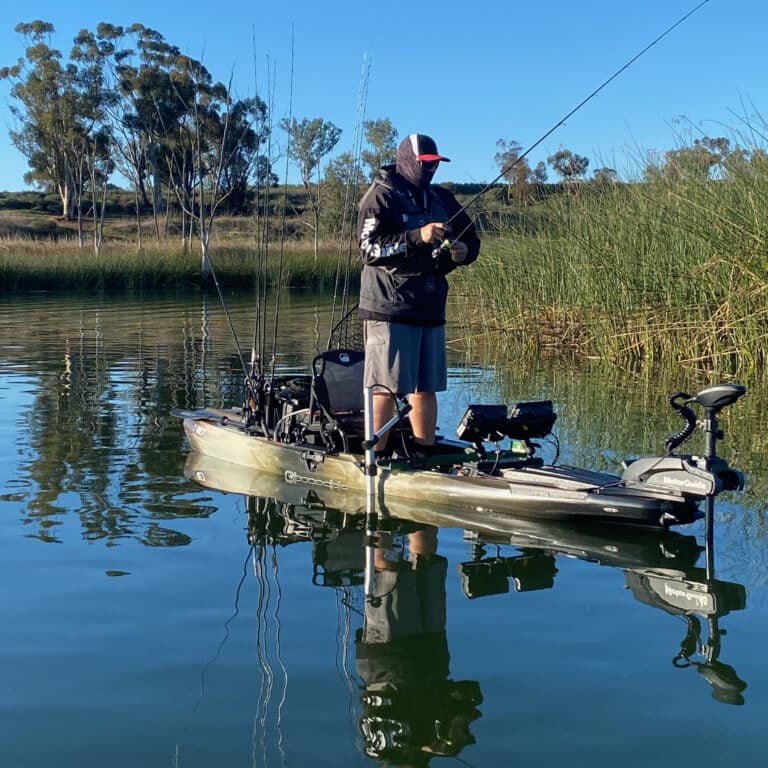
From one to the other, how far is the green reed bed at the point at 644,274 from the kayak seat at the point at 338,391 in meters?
4.38

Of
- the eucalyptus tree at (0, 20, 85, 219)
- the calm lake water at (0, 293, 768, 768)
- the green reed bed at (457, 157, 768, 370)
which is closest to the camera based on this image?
the calm lake water at (0, 293, 768, 768)

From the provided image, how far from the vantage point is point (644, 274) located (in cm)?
1136

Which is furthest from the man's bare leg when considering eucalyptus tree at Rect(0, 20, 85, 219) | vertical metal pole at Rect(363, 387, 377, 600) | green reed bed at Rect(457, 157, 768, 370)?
eucalyptus tree at Rect(0, 20, 85, 219)

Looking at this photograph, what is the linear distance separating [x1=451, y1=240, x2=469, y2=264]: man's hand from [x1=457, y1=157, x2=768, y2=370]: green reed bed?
14.1ft

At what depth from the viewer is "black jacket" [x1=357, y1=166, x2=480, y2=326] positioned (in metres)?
5.96

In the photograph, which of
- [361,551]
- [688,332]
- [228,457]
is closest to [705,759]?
[361,551]

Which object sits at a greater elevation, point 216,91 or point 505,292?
point 216,91

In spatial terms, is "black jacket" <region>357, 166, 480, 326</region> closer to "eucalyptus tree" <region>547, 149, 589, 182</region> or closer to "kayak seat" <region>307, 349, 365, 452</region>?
"kayak seat" <region>307, 349, 365, 452</region>

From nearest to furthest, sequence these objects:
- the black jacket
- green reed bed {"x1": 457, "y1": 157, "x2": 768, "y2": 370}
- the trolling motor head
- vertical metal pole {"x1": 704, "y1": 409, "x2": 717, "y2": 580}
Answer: the trolling motor head, vertical metal pole {"x1": 704, "y1": 409, "x2": 717, "y2": 580}, the black jacket, green reed bed {"x1": 457, "y1": 157, "x2": 768, "y2": 370}

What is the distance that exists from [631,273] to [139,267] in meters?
23.3

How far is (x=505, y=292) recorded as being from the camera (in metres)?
14.8

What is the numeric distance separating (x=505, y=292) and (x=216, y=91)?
44.6m

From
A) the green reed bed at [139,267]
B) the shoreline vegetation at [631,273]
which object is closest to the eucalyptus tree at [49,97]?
the green reed bed at [139,267]

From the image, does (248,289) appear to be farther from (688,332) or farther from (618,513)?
(618,513)
